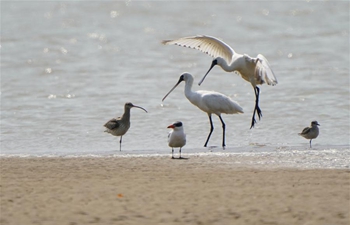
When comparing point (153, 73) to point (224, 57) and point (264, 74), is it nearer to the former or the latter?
point (224, 57)

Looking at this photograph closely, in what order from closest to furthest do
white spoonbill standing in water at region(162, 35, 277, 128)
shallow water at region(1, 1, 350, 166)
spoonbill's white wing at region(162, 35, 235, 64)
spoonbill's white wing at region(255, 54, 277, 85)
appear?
spoonbill's white wing at region(255, 54, 277, 85)
shallow water at region(1, 1, 350, 166)
white spoonbill standing in water at region(162, 35, 277, 128)
spoonbill's white wing at region(162, 35, 235, 64)

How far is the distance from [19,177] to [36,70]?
39.8 ft

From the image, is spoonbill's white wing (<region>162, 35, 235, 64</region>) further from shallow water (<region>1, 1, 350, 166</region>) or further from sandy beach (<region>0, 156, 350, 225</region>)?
sandy beach (<region>0, 156, 350, 225</region>)

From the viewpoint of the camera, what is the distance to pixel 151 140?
1298 cm

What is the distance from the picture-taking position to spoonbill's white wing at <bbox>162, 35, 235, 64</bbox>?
14.6 m

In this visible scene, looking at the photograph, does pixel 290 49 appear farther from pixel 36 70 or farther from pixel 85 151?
pixel 85 151

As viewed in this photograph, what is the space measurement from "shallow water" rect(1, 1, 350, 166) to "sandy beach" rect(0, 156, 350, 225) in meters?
1.93

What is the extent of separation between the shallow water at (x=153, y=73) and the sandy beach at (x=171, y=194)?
1927 millimetres

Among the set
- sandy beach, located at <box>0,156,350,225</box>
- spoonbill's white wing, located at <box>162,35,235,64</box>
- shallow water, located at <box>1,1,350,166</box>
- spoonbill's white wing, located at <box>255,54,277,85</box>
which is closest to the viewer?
sandy beach, located at <box>0,156,350,225</box>

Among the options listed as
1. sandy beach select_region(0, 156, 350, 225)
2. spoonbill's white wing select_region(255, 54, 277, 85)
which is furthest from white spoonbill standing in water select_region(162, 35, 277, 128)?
sandy beach select_region(0, 156, 350, 225)

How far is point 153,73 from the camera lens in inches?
805

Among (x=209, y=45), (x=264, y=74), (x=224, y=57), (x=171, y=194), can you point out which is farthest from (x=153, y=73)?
(x=171, y=194)

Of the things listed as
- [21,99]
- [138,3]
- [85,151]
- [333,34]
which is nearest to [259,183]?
[85,151]

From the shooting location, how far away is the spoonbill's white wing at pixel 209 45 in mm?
14586
